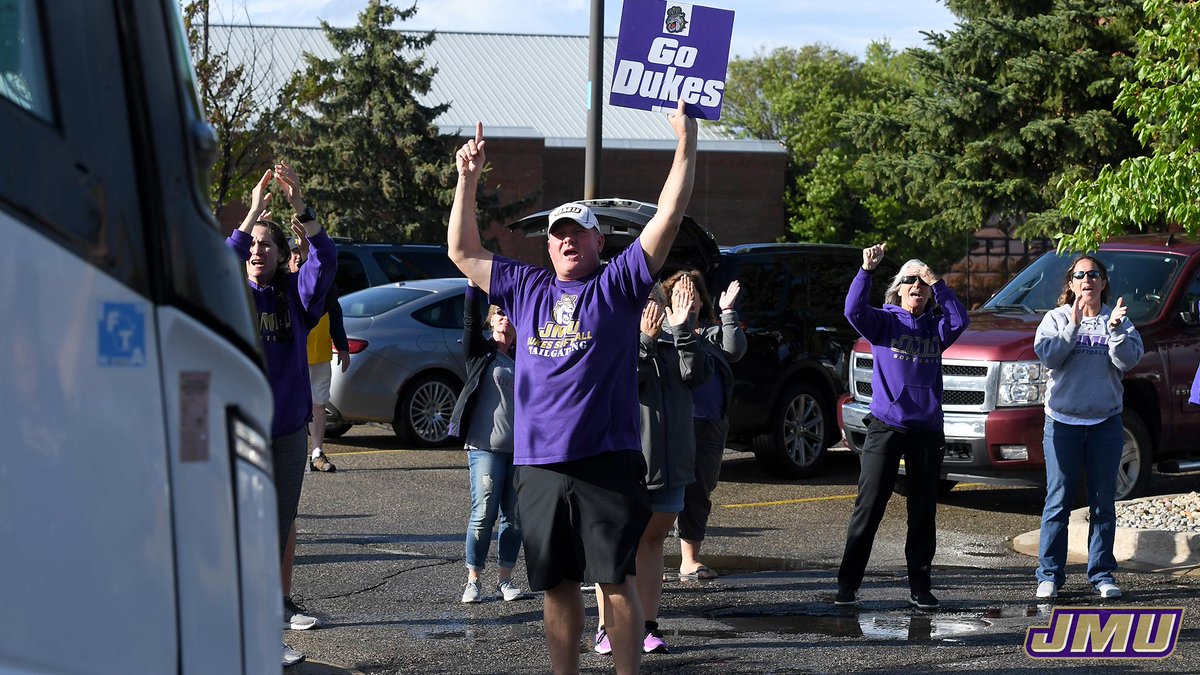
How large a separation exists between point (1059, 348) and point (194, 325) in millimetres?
6456

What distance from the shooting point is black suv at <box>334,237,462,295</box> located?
17438mm

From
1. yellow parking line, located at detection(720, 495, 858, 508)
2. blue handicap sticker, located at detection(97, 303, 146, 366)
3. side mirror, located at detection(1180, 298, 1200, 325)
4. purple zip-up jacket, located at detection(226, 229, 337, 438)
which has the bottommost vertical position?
yellow parking line, located at detection(720, 495, 858, 508)

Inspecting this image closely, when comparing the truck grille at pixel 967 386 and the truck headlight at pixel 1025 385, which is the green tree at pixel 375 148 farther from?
the truck headlight at pixel 1025 385

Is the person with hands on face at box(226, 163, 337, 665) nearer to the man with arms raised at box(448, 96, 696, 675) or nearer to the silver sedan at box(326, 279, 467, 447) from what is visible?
the man with arms raised at box(448, 96, 696, 675)

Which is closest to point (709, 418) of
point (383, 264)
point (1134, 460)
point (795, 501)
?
point (795, 501)

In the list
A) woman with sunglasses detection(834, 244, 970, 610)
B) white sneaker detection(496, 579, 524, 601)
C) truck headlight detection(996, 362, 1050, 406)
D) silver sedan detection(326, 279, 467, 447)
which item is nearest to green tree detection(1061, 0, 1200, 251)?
truck headlight detection(996, 362, 1050, 406)

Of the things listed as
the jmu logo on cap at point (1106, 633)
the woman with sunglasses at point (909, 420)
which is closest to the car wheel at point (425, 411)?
the woman with sunglasses at point (909, 420)

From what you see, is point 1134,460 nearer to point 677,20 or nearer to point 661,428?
point 677,20

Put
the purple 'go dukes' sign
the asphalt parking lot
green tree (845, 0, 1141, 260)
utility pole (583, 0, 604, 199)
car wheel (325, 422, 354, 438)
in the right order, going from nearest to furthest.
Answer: the asphalt parking lot
the purple 'go dukes' sign
utility pole (583, 0, 604, 199)
car wheel (325, 422, 354, 438)
green tree (845, 0, 1141, 260)

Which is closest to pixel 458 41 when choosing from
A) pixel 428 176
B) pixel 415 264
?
pixel 428 176

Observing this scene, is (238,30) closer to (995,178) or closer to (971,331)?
(995,178)

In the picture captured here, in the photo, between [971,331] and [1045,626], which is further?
[971,331]

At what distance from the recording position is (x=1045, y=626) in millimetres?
7098

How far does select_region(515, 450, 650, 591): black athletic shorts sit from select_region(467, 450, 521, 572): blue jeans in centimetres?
238
